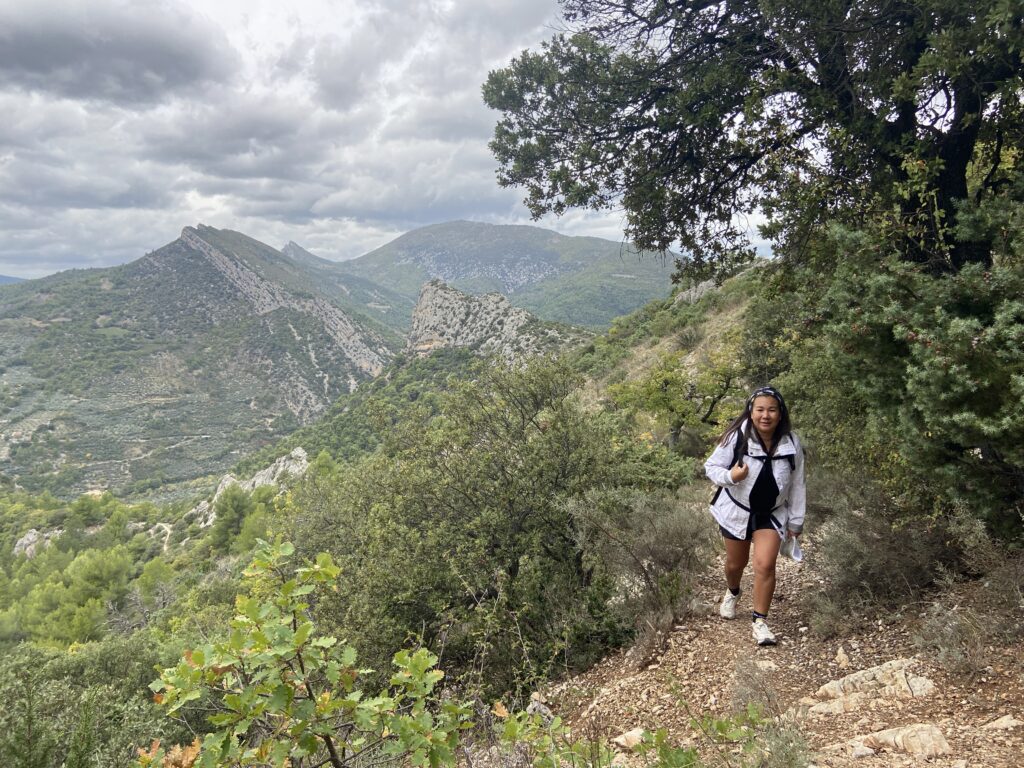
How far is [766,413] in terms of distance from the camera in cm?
408

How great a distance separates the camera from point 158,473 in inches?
4035

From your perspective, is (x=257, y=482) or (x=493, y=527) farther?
(x=257, y=482)

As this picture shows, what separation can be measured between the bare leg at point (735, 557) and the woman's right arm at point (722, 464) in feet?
2.37

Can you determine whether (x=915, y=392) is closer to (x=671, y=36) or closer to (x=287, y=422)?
(x=671, y=36)

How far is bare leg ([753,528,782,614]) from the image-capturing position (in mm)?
4184

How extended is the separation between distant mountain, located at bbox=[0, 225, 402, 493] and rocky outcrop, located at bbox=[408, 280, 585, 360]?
Answer: 6064 centimetres

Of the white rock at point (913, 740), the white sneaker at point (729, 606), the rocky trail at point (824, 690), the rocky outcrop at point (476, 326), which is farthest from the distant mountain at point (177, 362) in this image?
the white rock at point (913, 740)

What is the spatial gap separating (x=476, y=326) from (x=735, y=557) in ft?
240

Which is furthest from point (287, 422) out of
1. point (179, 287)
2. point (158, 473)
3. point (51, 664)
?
point (51, 664)

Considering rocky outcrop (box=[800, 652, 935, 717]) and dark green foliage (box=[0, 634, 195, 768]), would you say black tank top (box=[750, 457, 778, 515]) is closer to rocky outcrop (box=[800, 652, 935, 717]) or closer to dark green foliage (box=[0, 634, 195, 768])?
rocky outcrop (box=[800, 652, 935, 717])

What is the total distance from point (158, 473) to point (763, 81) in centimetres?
12415

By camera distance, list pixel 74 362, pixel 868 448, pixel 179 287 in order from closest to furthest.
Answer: pixel 868 448 → pixel 74 362 → pixel 179 287

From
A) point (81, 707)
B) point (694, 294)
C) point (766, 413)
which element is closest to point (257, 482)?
point (694, 294)

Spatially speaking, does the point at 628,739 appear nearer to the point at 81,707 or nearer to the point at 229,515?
the point at 81,707
